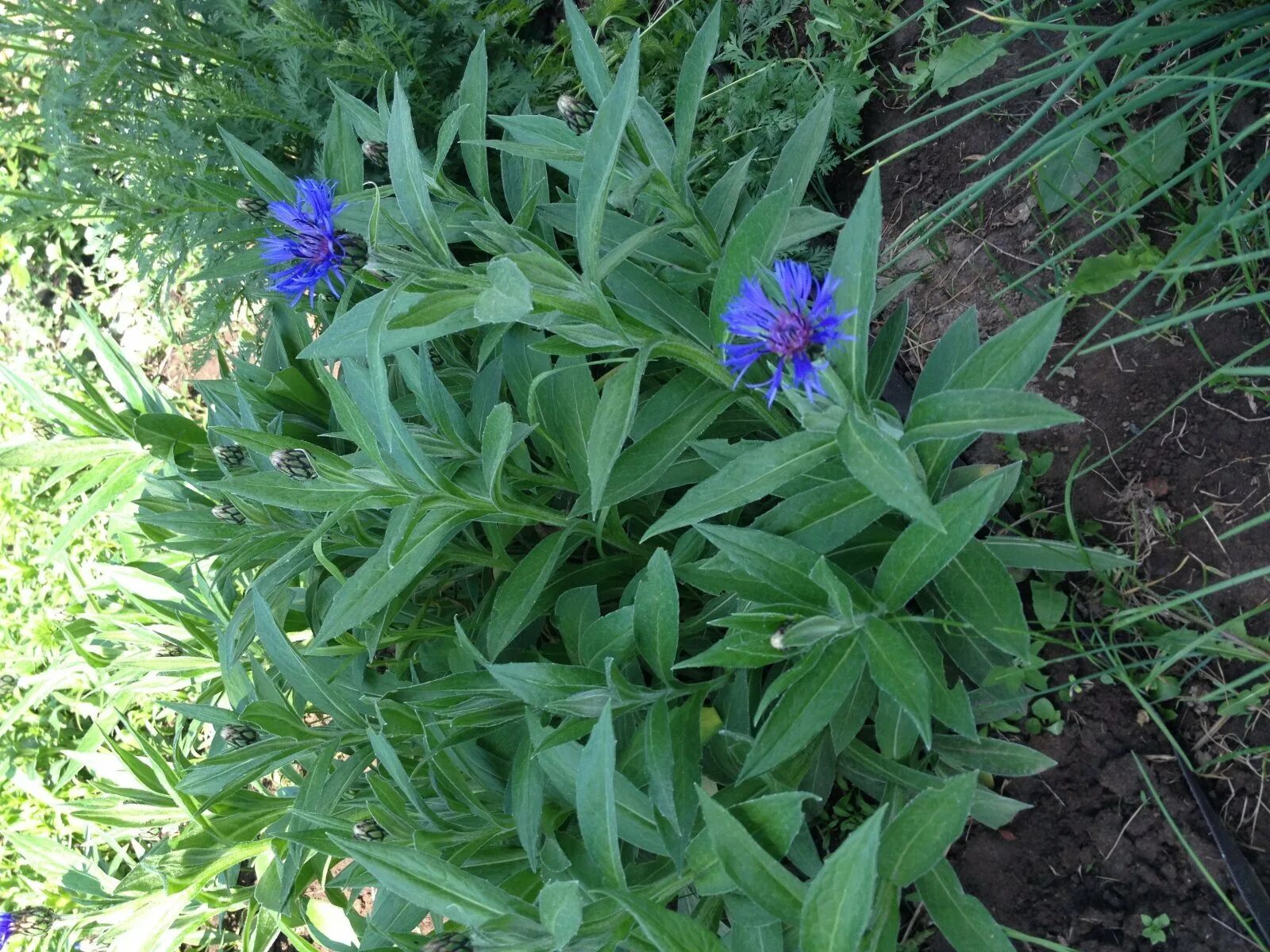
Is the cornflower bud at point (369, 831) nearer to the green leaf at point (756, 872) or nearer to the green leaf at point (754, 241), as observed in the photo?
the green leaf at point (756, 872)

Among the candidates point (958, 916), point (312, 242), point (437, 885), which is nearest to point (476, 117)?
point (312, 242)

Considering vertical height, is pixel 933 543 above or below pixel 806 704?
above

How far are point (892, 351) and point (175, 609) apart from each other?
174 centimetres

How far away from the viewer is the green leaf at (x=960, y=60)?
200 centimetres

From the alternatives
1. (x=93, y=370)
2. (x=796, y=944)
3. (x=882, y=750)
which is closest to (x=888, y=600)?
(x=882, y=750)

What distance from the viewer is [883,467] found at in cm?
117

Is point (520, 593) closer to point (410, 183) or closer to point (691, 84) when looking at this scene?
point (410, 183)

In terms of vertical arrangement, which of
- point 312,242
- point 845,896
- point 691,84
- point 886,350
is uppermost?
point 312,242

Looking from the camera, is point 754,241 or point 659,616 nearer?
point 754,241

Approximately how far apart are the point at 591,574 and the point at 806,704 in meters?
0.72

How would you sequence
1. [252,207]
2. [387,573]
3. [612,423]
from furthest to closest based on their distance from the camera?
[252,207]
[387,573]
[612,423]

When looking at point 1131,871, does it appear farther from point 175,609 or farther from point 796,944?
point 175,609

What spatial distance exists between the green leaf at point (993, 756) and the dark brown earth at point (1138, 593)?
0.21 metres

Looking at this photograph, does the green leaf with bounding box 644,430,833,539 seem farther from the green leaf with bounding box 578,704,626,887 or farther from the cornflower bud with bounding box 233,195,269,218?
the cornflower bud with bounding box 233,195,269,218
